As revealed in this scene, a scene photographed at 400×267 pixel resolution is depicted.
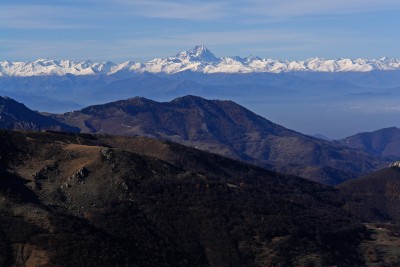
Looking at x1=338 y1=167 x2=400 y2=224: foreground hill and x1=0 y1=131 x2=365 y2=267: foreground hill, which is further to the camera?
x1=338 y1=167 x2=400 y2=224: foreground hill

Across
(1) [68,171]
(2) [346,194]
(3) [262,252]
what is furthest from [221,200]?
(2) [346,194]

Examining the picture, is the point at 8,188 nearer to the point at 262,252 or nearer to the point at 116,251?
the point at 116,251

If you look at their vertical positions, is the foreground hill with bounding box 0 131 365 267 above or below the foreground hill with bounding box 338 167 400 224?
above

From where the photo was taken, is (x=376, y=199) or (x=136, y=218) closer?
(x=136, y=218)

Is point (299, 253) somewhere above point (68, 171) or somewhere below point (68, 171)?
below

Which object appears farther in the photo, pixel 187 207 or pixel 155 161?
pixel 155 161
